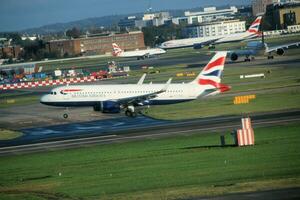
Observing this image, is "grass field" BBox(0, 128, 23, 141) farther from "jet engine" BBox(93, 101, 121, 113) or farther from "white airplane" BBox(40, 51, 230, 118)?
"jet engine" BBox(93, 101, 121, 113)

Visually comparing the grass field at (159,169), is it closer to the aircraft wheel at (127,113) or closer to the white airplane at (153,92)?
the white airplane at (153,92)

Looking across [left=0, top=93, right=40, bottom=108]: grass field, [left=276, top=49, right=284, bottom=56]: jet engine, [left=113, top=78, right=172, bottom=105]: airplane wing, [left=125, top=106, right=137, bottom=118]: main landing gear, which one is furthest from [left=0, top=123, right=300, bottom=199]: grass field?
[left=276, top=49, right=284, bottom=56]: jet engine

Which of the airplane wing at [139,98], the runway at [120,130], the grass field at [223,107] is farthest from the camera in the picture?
the airplane wing at [139,98]

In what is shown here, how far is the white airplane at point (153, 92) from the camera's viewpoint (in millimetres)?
82875

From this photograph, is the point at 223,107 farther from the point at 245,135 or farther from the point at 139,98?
the point at 245,135

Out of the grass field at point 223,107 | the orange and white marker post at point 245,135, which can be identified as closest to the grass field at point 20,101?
the grass field at point 223,107

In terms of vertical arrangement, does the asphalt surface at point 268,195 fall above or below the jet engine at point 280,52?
above

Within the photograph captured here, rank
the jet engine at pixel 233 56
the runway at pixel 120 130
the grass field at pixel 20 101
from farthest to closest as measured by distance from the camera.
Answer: the jet engine at pixel 233 56
the grass field at pixel 20 101
the runway at pixel 120 130

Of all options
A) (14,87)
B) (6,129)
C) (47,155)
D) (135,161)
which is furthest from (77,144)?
(14,87)

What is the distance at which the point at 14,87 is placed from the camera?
161m

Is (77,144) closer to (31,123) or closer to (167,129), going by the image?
(167,129)

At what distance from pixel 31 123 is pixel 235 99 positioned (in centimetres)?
2384

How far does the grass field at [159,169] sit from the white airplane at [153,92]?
21.4 m

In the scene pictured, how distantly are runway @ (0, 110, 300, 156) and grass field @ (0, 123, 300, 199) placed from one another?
144 inches
